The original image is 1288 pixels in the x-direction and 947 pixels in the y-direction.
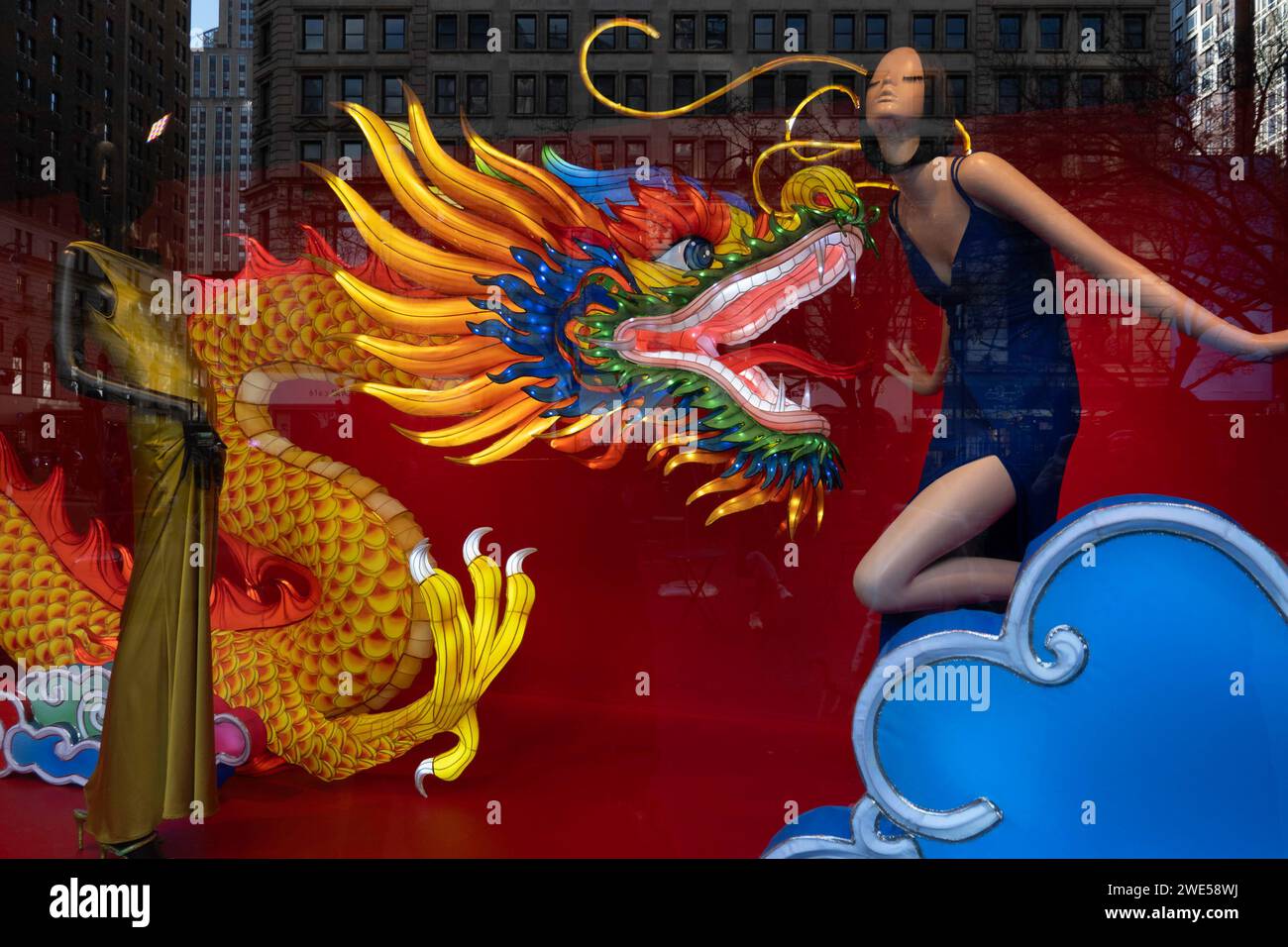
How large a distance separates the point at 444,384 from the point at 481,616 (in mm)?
678

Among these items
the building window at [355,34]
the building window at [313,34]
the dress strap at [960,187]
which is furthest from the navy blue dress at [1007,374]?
the building window at [313,34]

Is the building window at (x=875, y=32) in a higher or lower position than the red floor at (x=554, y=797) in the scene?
higher

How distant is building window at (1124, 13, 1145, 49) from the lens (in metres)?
2.82

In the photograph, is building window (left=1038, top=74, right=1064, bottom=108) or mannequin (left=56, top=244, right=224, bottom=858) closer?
building window (left=1038, top=74, right=1064, bottom=108)

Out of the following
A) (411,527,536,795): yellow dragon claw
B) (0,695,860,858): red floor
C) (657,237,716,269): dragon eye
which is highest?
(657,237,716,269): dragon eye

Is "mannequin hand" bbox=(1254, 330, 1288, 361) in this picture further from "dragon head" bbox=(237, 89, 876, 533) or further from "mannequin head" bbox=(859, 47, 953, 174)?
"dragon head" bbox=(237, 89, 876, 533)

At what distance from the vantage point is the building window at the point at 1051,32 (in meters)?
2.81

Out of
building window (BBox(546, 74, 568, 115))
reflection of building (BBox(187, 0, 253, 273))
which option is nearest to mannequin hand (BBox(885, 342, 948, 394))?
building window (BBox(546, 74, 568, 115))

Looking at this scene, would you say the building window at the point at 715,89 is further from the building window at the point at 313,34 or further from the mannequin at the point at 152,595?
the mannequin at the point at 152,595

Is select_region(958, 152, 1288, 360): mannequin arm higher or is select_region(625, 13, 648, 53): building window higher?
select_region(625, 13, 648, 53): building window

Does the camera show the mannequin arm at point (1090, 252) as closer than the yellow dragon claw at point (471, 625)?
Yes

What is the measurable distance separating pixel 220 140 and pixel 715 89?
1423 mm

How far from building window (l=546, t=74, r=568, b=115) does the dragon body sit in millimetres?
143

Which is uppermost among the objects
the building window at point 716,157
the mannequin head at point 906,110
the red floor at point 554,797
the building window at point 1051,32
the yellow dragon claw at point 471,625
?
the building window at point 1051,32
